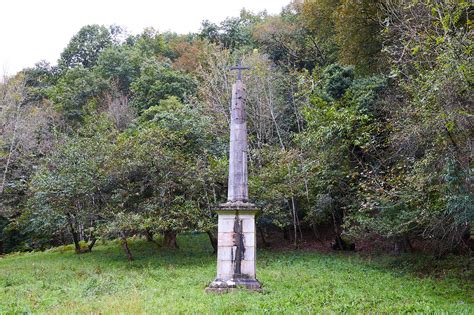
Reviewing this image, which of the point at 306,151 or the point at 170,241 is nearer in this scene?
the point at 306,151

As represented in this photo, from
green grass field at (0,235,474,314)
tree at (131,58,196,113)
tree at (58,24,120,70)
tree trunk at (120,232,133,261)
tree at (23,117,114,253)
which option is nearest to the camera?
green grass field at (0,235,474,314)

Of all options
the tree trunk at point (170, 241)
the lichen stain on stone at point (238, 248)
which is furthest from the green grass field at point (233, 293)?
the tree trunk at point (170, 241)

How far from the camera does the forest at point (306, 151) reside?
8.66 meters

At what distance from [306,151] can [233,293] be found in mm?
11037

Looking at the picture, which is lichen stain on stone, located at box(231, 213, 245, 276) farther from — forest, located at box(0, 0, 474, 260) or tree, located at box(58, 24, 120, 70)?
tree, located at box(58, 24, 120, 70)

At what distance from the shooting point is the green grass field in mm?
7762

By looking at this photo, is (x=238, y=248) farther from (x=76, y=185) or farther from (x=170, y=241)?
(x=170, y=241)

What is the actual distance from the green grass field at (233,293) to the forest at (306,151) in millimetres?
1208

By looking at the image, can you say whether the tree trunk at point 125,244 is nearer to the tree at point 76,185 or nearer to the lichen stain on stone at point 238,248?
the tree at point 76,185

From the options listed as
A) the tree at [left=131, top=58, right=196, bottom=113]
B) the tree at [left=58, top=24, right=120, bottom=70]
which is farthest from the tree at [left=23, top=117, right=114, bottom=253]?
the tree at [left=58, top=24, right=120, bottom=70]

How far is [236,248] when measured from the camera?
9.85m

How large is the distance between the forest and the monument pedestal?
2621 millimetres

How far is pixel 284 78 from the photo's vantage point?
2272 cm

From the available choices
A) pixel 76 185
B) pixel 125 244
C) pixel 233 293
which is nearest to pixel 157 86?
pixel 76 185
